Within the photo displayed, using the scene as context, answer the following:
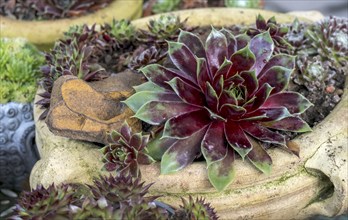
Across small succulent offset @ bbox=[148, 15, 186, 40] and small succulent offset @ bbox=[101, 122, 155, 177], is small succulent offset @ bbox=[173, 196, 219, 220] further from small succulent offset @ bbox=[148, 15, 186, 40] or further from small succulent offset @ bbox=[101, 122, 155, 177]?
small succulent offset @ bbox=[148, 15, 186, 40]

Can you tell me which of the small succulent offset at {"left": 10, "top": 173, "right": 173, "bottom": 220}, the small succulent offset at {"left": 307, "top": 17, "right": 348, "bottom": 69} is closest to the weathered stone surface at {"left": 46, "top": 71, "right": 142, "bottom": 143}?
the small succulent offset at {"left": 10, "top": 173, "right": 173, "bottom": 220}

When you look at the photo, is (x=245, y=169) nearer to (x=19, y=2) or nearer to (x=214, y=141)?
(x=214, y=141)

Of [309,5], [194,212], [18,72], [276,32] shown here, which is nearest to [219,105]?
[194,212]

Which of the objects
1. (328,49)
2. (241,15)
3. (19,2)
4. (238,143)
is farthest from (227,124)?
(19,2)

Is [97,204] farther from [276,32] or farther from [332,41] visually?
[332,41]

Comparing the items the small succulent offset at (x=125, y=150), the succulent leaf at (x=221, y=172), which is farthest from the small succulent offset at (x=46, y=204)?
the succulent leaf at (x=221, y=172)

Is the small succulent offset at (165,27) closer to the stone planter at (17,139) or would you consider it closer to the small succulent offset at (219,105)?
the small succulent offset at (219,105)
